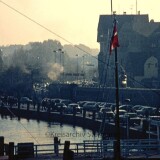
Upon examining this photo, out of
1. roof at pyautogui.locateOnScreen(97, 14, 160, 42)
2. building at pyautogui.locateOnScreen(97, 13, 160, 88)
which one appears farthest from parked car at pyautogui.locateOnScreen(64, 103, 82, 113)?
roof at pyautogui.locateOnScreen(97, 14, 160, 42)

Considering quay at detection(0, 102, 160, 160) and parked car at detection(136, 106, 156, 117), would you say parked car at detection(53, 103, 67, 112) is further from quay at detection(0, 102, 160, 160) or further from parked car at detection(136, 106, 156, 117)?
parked car at detection(136, 106, 156, 117)

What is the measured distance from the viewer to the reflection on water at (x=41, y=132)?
88.1m

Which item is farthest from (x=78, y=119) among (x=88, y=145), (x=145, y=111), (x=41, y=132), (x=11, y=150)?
(x=11, y=150)

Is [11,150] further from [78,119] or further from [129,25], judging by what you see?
[129,25]

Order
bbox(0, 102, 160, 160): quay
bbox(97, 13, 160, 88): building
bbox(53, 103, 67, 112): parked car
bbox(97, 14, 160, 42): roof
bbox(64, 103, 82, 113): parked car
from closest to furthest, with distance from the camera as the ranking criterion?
bbox(0, 102, 160, 160): quay
bbox(64, 103, 82, 113): parked car
bbox(53, 103, 67, 112): parked car
bbox(97, 13, 160, 88): building
bbox(97, 14, 160, 42): roof

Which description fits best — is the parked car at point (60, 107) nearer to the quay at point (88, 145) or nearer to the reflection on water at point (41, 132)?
the quay at point (88, 145)

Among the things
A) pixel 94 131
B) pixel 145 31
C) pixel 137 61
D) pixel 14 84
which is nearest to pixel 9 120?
pixel 94 131

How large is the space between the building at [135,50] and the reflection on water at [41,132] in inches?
1384

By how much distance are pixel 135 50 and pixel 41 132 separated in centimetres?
6401

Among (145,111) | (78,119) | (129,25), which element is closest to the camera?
(145,111)

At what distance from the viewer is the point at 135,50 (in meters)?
158

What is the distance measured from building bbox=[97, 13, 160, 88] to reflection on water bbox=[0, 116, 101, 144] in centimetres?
3515

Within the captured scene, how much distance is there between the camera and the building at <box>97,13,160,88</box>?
148625mm

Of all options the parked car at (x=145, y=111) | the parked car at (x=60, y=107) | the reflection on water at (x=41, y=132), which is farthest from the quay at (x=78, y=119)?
the parked car at (x=145, y=111)
